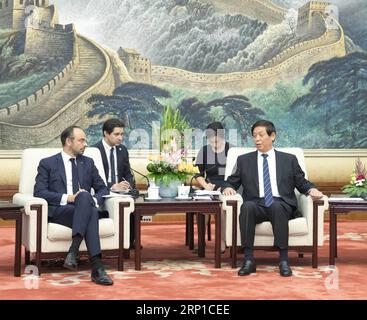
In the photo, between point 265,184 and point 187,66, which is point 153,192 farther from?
point 187,66

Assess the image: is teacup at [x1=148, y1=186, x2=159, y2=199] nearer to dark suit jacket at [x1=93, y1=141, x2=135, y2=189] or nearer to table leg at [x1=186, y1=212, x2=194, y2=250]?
dark suit jacket at [x1=93, y1=141, x2=135, y2=189]

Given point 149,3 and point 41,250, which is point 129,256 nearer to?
point 41,250

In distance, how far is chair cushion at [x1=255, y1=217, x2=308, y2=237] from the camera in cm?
657

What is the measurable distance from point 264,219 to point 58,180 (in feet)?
5.88

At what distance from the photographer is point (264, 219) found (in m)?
6.59

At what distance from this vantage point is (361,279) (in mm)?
6137

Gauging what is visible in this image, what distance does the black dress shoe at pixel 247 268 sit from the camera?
631 centimetres

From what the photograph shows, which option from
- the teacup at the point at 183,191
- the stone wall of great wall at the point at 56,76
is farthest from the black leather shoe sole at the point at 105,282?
the stone wall of great wall at the point at 56,76

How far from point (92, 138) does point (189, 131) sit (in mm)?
1344

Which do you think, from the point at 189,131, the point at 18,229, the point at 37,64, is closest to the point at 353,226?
the point at 189,131

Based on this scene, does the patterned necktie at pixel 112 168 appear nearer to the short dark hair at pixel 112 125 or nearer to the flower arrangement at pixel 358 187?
the short dark hair at pixel 112 125

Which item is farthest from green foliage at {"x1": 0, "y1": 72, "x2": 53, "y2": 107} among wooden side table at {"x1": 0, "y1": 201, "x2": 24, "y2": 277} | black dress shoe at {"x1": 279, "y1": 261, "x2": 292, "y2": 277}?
black dress shoe at {"x1": 279, "y1": 261, "x2": 292, "y2": 277}

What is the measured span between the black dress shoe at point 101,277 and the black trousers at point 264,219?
4.20ft

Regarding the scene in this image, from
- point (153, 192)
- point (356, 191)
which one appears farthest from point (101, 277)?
point (356, 191)
